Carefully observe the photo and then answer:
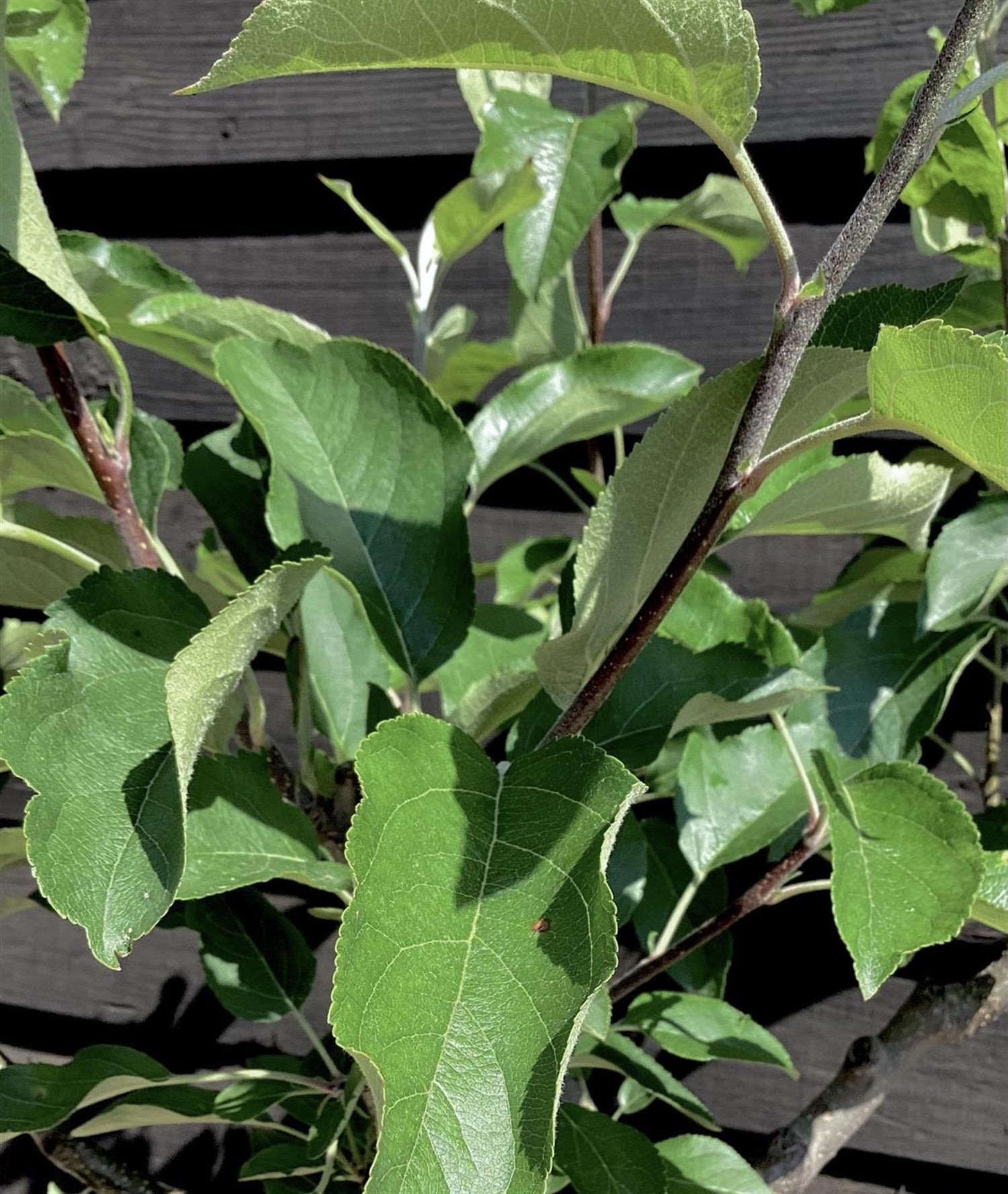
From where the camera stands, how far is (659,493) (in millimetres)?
331

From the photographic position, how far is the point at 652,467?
0.33 meters

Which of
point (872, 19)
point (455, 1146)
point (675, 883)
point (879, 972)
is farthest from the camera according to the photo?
point (872, 19)

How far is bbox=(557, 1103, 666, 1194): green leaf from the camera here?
1.57 ft

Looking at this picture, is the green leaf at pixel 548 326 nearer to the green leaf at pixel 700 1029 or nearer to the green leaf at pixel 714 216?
the green leaf at pixel 714 216

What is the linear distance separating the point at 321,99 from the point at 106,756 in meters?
0.81

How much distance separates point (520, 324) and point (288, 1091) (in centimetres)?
56

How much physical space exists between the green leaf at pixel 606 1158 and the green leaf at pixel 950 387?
0.41 meters

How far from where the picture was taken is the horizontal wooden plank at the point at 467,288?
841mm

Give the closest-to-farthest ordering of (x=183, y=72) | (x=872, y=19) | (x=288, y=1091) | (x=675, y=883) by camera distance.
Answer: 1. (x=288, y=1091)
2. (x=675, y=883)
3. (x=872, y=19)
4. (x=183, y=72)

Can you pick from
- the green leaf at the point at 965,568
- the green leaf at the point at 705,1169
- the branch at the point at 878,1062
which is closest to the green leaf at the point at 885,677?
the green leaf at the point at 965,568

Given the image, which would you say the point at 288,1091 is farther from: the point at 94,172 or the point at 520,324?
the point at 94,172

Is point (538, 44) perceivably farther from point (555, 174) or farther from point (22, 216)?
point (555, 174)

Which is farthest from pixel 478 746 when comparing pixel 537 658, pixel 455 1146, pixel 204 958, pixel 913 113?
pixel 204 958

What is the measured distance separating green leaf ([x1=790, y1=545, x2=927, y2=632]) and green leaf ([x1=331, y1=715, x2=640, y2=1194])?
0.39m
